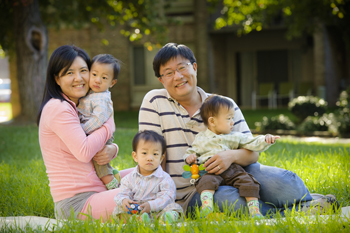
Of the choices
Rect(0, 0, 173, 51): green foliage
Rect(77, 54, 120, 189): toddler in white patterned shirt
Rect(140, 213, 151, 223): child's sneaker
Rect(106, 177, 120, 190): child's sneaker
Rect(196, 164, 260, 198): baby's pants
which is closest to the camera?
Rect(140, 213, 151, 223): child's sneaker

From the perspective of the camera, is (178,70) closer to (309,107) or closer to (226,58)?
(309,107)

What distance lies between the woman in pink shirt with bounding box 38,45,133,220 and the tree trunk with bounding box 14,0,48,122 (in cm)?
831

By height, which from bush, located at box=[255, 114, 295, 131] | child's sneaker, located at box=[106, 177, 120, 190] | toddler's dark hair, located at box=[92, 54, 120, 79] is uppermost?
toddler's dark hair, located at box=[92, 54, 120, 79]

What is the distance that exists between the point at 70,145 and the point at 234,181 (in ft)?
4.38

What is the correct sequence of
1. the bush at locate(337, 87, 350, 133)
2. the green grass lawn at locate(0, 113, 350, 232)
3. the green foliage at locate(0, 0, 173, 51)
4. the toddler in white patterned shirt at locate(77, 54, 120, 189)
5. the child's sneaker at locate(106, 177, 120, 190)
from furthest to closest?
the green foliage at locate(0, 0, 173, 51)
the bush at locate(337, 87, 350, 133)
the child's sneaker at locate(106, 177, 120, 190)
the toddler in white patterned shirt at locate(77, 54, 120, 189)
the green grass lawn at locate(0, 113, 350, 232)

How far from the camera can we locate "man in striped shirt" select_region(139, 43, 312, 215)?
3.14 m

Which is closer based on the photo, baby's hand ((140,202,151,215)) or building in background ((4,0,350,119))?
baby's hand ((140,202,151,215))

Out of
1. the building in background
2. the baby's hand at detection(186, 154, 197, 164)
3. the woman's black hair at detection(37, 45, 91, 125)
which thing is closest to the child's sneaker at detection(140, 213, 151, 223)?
the baby's hand at detection(186, 154, 197, 164)

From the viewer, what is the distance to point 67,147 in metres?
2.96

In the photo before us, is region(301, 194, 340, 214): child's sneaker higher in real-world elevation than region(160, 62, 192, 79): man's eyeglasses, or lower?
lower

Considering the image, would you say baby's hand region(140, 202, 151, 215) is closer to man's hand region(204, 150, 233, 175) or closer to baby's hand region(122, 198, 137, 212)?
baby's hand region(122, 198, 137, 212)

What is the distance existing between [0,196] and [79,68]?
186cm

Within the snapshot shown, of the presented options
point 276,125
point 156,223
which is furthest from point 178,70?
point 276,125

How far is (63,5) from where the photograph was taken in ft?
39.1
